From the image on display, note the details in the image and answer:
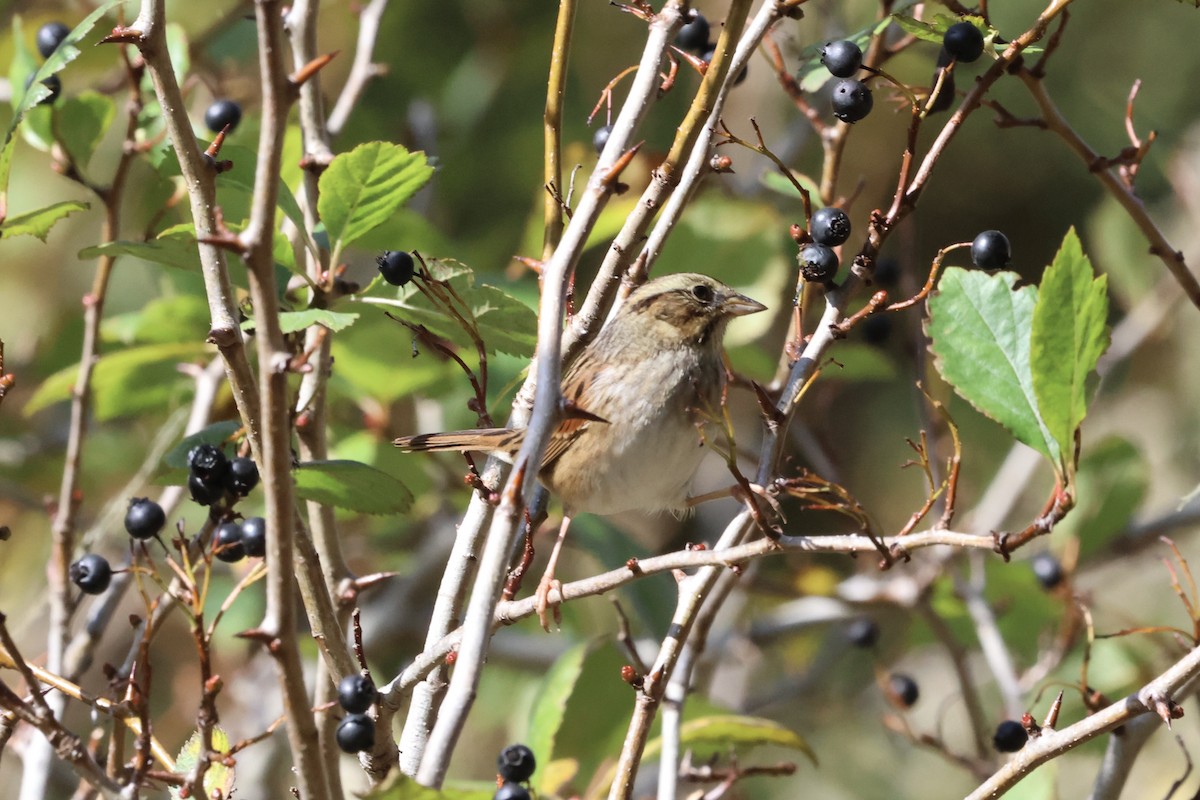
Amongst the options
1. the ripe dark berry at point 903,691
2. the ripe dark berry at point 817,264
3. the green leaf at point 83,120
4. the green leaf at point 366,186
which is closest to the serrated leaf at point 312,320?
the green leaf at point 366,186

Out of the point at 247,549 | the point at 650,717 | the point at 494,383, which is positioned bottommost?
the point at 650,717

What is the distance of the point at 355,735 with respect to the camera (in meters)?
1.78

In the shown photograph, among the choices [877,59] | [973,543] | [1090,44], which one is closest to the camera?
[973,543]

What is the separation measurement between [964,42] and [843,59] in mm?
194

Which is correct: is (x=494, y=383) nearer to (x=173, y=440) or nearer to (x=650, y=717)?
(x=173, y=440)

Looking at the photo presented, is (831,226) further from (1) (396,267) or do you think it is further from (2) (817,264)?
(1) (396,267)

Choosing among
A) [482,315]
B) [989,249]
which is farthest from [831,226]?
[482,315]

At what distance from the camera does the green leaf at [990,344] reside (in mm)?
1982

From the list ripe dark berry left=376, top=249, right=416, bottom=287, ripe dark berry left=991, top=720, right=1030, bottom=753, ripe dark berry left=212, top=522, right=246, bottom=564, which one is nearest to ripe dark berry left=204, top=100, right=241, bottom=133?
ripe dark berry left=376, top=249, right=416, bottom=287

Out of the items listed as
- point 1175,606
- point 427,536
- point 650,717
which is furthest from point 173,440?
point 1175,606

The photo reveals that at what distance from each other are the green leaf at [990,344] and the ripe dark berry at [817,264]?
17 centimetres

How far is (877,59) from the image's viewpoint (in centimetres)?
268

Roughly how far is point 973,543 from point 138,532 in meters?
1.50

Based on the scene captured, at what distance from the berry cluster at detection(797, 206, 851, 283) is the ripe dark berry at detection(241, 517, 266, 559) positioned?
1041mm
